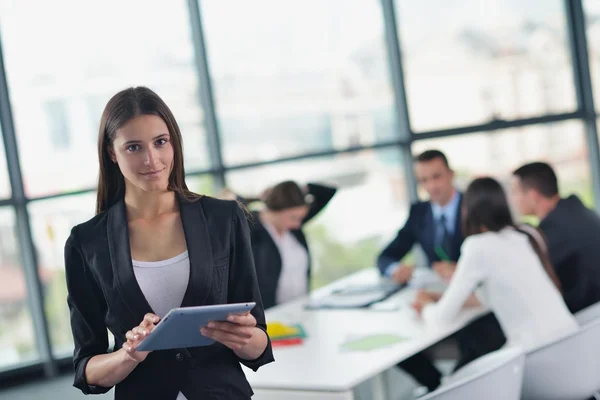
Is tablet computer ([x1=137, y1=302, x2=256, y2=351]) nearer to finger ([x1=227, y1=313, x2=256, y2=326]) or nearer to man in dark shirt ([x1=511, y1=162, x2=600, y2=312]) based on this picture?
finger ([x1=227, y1=313, x2=256, y2=326])

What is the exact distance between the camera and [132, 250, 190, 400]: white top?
1.71 m

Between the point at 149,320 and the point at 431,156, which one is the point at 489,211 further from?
the point at 149,320

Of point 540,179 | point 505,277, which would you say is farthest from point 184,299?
point 540,179

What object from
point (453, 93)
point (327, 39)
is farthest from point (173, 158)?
point (453, 93)

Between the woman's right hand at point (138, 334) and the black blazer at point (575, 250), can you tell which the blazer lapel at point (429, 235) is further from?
the woman's right hand at point (138, 334)

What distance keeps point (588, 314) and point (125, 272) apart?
2404mm

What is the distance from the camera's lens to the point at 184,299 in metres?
1.69

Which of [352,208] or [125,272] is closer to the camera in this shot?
[125,272]

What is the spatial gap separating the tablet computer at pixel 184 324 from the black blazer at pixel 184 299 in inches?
3.6

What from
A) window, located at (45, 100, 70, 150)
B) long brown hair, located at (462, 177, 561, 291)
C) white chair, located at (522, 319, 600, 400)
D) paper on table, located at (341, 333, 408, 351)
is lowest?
white chair, located at (522, 319, 600, 400)

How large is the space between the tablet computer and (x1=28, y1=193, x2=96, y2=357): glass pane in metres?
4.08

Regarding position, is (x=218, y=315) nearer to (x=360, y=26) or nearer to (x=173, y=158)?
(x=173, y=158)

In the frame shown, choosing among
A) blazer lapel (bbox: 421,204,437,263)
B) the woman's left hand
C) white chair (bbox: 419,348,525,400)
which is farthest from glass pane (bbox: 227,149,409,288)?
the woman's left hand

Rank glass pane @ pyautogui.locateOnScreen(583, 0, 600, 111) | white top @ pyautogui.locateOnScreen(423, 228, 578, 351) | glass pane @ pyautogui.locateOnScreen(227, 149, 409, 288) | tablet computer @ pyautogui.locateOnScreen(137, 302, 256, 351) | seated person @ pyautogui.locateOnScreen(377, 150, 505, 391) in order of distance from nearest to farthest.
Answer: tablet computer @ pyautogui.locateOnScreen(137, 302, 256, 351), white top @ pyautogui.locateOnScreen(423, 228, 578, 351), seated person @ pyautogui.locateOnScreen(377, 150, 505, 391), glass pane @ pyautogui.locateOnScreen(227, 149, 409, 288), glass pane @ pyautogui.locateOnScreen(583, 0, 600, 111)
